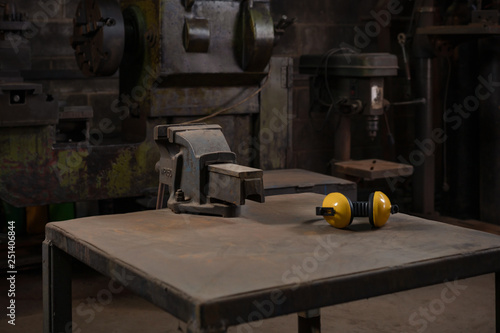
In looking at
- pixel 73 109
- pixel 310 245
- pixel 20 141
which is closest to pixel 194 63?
pixel 73 109

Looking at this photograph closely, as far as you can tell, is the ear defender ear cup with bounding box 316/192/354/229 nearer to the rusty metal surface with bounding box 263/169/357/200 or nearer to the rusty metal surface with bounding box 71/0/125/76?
the rusty metal surface with bounding box 263/169/357/200

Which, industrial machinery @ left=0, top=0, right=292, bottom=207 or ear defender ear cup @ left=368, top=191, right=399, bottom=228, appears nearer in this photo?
ear defender ear cup @ left=368, top=191, right=399, bottom=228

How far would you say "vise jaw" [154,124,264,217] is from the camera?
177 centimetres

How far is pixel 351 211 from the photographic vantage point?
168 cm

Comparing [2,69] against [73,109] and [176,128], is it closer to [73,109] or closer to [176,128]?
[73,109]

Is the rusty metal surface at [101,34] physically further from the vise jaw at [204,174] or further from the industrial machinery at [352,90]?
the industrial machinery at [352,90]

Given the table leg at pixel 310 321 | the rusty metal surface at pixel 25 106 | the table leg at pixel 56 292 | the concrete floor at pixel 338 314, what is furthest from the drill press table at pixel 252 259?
the rusty metal surface at pixel 25 106

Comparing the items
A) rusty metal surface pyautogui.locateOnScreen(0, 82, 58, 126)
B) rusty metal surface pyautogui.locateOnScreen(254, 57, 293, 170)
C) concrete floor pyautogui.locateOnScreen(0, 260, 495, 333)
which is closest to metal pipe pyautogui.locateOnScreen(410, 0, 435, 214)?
concrete floor pyautogui.locateOnScreen(0, 260, 495, 333)

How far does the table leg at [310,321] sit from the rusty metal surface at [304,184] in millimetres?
923

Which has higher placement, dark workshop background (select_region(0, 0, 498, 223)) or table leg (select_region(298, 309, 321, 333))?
dark workshop background (select_region(0, 0, 498, 223))

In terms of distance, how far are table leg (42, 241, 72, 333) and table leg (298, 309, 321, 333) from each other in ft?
2.12

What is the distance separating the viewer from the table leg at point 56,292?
1687 millimetres

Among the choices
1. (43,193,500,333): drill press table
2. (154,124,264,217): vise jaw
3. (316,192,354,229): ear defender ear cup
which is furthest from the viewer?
(154,124,264,217): vise jaw

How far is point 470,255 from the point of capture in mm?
1469
